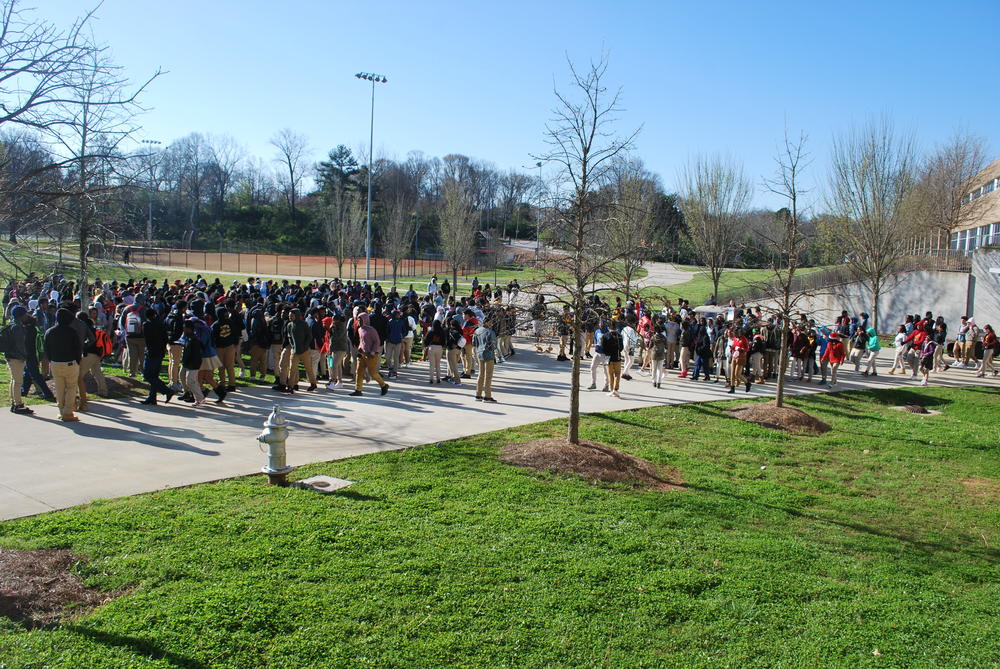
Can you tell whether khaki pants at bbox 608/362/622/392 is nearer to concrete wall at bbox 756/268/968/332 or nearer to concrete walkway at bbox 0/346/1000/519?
concrete walkway at bbox 0/346/1000/519

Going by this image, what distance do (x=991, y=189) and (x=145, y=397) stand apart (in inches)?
2336

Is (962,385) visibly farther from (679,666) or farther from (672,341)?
(679,666)

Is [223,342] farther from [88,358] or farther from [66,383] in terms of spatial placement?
[66,383]

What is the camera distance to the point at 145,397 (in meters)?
13.5

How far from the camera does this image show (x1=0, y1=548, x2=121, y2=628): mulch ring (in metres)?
5.34

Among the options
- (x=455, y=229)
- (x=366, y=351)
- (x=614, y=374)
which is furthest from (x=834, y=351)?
(x=455, y=229)

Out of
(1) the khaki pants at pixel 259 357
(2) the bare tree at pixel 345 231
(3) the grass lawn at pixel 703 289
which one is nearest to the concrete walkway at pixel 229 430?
Result: (1) the khaki pants at pixel 259 357

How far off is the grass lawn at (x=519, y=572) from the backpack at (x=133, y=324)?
764 centimetres

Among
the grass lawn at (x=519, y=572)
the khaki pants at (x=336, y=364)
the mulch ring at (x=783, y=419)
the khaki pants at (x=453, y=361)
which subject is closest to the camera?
the grass lawn at (x=519, y=572)

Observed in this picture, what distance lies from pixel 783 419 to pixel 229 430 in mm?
10557

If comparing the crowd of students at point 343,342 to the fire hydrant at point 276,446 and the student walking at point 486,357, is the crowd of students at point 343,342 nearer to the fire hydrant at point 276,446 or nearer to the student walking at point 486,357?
the student walking at point 486,357

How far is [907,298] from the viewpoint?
108 feet

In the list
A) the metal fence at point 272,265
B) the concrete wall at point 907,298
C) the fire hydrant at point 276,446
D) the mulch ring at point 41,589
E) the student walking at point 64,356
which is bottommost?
the mulch ring at point 41,589

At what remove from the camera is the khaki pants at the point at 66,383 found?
1096 cm
